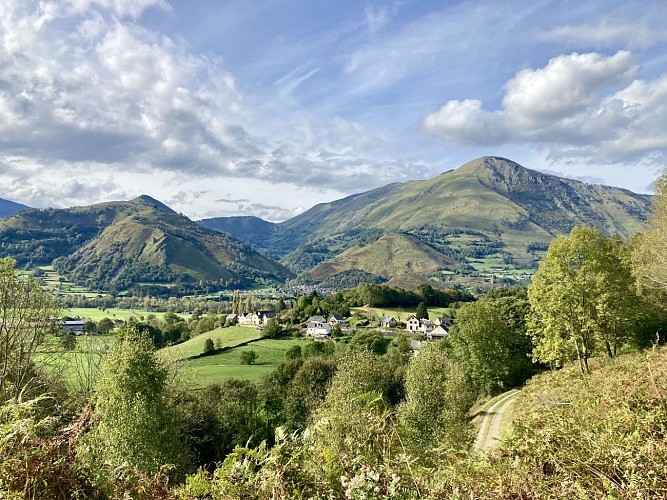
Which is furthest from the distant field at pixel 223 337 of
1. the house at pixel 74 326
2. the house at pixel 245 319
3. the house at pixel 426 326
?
the house at pixel 426 326

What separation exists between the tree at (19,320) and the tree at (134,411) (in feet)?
13.2

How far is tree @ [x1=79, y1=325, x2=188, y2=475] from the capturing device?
2216 centimetres

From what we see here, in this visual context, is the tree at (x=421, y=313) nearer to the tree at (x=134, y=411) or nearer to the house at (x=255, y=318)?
the house at (x=255, y=318)

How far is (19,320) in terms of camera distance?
2070 cm

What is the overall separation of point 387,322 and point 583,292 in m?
88.4

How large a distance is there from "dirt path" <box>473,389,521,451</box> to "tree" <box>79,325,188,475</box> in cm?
1817

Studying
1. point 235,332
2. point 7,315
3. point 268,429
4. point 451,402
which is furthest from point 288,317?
point 7,315

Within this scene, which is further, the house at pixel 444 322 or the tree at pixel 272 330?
the house at pixel 444 322

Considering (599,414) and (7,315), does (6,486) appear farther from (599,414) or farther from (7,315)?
(7,315)

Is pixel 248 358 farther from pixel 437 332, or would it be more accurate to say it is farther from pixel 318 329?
pixel 437 332

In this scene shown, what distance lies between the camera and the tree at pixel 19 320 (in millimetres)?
19802

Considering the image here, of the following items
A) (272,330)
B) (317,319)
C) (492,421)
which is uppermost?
(317,319)

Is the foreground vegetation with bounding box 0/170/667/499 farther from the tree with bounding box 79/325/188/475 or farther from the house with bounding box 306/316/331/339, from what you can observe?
the house with bounding box 306/316/331/339

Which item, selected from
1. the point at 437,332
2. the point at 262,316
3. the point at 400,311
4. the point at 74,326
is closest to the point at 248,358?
the point at 437,332
